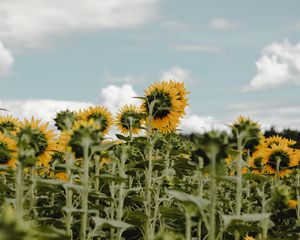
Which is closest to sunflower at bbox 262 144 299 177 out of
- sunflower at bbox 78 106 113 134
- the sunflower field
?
the sunflower field

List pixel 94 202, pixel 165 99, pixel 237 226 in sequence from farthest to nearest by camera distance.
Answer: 1. pixel 165 99
2. pixel 94 202
3. pixel 237 226

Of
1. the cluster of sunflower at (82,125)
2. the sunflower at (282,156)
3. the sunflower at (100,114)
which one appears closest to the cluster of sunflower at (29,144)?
the cluster of sunflower at (82,125)

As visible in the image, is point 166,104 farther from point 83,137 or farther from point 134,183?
point 83,137

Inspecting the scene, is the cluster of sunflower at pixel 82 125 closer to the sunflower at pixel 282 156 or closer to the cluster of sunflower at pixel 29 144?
the cluster of sunflower at pixel 29 144

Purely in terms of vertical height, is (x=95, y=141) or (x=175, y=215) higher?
(x=95, y=141)

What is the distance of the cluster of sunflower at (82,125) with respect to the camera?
284 cm

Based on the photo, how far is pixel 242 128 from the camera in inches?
128

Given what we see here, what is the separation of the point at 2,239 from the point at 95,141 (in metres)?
1.35

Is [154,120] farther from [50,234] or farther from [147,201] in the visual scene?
[50,234]

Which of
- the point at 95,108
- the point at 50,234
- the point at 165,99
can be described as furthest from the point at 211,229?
the point at 95,108

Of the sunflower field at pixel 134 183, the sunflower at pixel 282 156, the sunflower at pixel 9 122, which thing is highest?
the sunflower at pixel 9 122

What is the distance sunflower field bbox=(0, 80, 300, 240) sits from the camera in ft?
8.25

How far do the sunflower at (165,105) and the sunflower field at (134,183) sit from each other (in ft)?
0.04

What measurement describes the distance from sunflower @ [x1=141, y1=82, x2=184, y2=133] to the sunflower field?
0.01 m
